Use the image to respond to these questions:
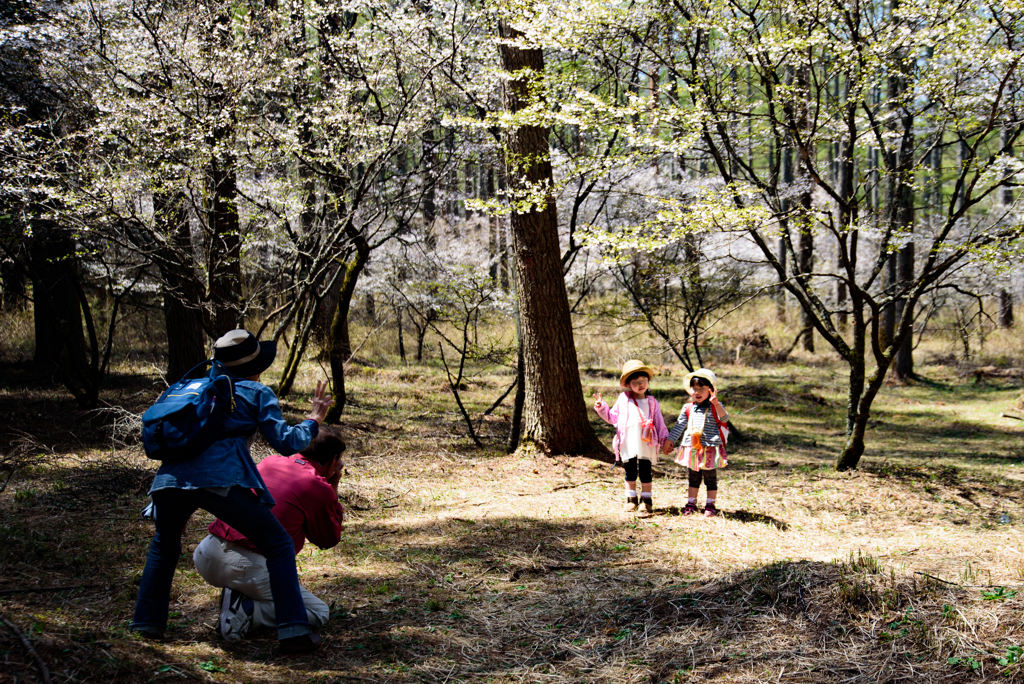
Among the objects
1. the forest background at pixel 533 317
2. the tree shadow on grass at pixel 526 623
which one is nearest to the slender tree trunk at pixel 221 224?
the forest background at pixel 533 317

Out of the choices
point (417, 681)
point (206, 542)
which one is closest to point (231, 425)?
point (206, 542)

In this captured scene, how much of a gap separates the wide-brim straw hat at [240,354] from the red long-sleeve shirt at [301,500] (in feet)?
1.59

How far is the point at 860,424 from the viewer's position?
26.1ft

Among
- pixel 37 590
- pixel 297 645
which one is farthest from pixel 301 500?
pixel 37 590

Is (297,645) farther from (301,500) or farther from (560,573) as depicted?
(560,573)

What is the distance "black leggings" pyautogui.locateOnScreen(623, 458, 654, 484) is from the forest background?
375 mm

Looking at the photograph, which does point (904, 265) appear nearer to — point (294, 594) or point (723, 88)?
point (723, 88)

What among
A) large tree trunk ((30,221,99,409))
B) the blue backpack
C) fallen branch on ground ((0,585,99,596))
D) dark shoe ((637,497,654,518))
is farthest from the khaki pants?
large tree trunk ((30,221,99,409))

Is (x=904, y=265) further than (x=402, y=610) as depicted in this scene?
Yes

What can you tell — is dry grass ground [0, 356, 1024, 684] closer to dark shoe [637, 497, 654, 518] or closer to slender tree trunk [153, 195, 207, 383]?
dark shoe [637, 497, 654, 518]

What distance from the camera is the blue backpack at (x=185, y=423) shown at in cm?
300

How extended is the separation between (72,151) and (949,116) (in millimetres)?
10190

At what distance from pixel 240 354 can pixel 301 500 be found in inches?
32.1

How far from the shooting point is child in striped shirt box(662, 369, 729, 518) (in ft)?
20.4
